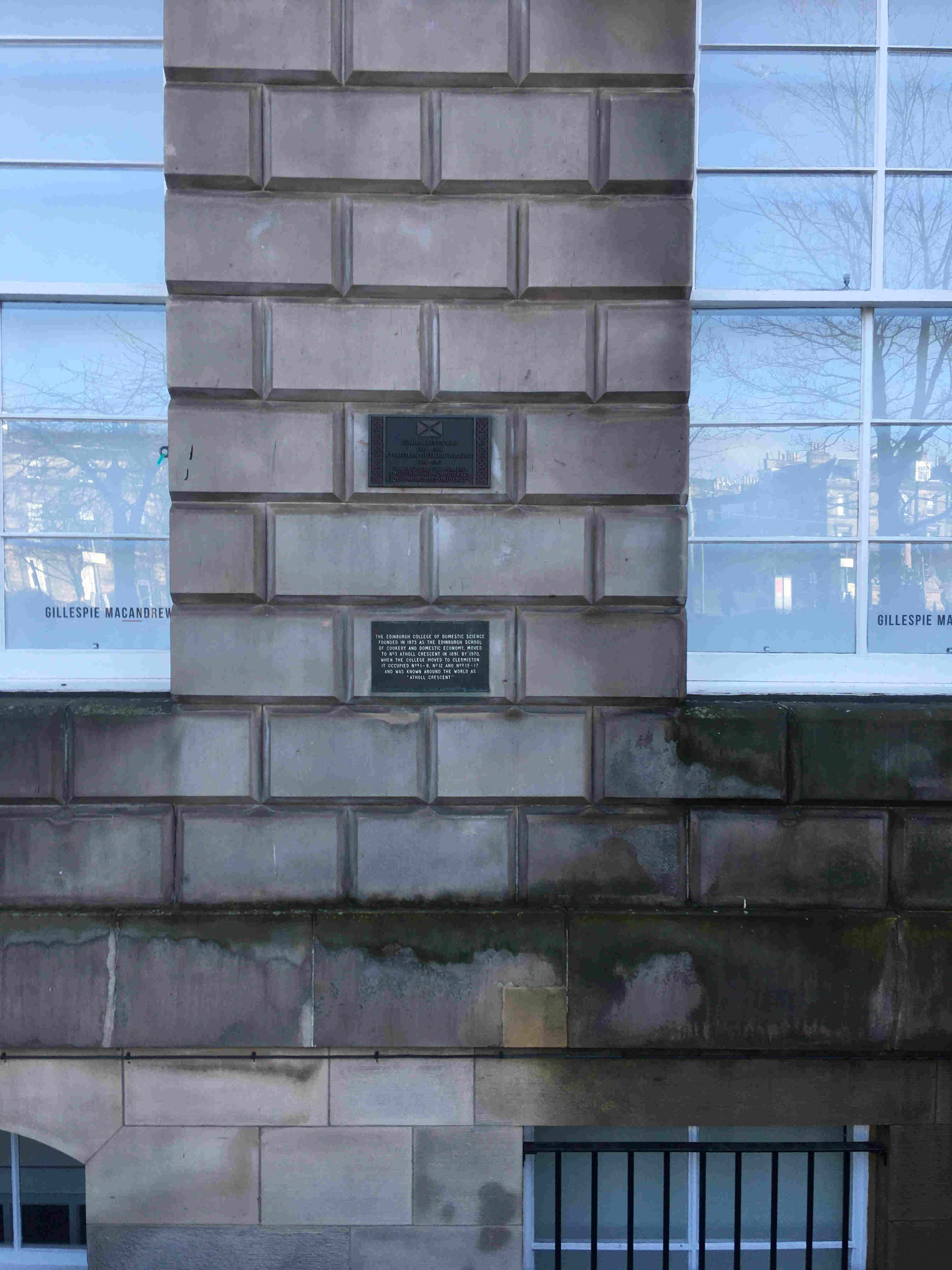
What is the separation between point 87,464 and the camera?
4.35 m

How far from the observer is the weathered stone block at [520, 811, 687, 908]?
4.04 m

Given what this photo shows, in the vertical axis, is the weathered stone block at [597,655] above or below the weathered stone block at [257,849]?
above

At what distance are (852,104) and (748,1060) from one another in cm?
486

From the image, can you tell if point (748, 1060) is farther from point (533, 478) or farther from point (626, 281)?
point (626, 281)

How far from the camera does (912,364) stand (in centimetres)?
437

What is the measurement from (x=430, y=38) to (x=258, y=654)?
2.99m

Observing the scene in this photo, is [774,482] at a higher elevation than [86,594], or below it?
higher

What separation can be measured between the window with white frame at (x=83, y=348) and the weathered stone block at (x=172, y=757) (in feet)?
1.21

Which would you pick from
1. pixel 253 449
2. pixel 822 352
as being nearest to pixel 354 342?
pixel 253 449

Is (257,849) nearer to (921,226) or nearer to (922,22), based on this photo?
(921,226)

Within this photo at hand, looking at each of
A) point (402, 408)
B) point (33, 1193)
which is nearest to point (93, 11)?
point (402, 408)

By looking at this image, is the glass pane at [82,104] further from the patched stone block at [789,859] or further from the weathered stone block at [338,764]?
the patched stone block at [789,859]

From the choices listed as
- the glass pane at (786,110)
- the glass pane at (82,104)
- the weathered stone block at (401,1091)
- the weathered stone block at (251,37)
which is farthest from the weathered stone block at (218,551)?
the glass pane at (786,110)

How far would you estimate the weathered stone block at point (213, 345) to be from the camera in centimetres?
394
